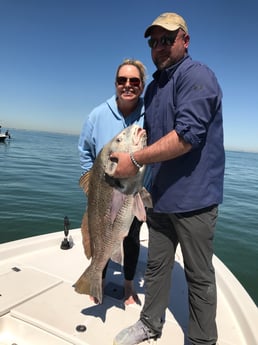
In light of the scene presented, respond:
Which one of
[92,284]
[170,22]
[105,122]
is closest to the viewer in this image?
[170,22]

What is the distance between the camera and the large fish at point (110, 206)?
9.29 ft

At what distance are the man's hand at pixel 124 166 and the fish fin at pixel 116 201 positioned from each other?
22 cm

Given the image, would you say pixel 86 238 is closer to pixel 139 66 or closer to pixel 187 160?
pixel 187 160

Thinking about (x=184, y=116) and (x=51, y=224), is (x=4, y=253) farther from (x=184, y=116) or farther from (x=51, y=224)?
(x=51, y=224)

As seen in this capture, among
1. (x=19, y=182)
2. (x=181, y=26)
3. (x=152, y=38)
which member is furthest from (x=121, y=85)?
(x=19, y=182)

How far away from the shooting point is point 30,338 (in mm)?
3000

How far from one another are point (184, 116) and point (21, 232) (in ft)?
25.9

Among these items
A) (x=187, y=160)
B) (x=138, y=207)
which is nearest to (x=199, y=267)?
(x=138, y=207)

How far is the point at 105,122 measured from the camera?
3.47 metres

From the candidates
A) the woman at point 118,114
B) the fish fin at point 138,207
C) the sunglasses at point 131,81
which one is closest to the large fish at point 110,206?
the fish fin at point 138,207

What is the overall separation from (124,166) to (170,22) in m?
1.27

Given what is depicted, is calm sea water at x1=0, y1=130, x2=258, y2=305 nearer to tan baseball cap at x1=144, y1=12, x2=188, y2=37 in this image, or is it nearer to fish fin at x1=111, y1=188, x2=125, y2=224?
fish fin at x1=111, y1=188, x2=125, y2=224

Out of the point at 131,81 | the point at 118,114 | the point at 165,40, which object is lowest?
the point at 118,114

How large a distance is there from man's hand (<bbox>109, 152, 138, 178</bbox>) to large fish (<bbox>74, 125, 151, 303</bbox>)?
0.10 metres
